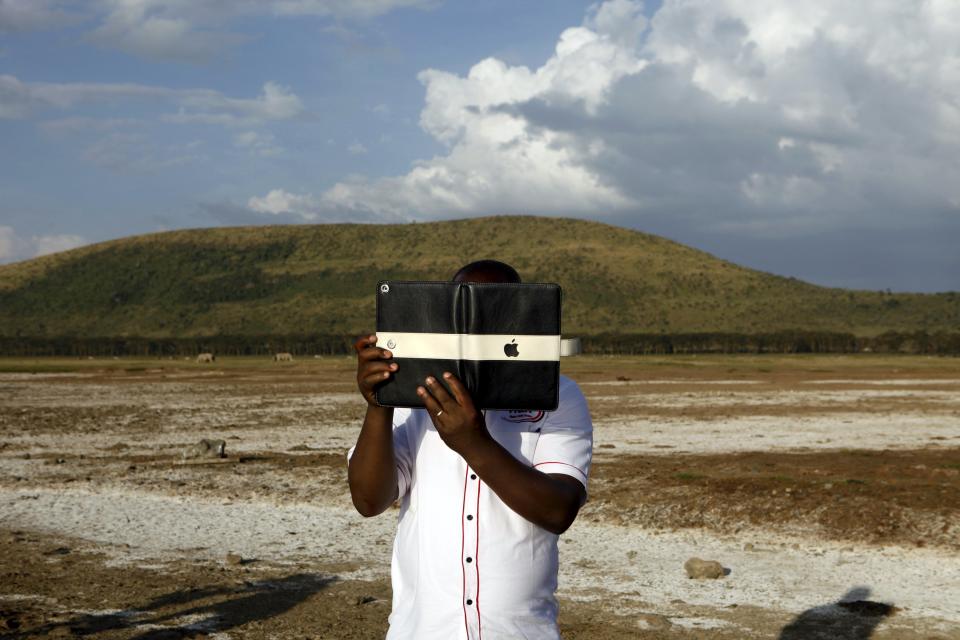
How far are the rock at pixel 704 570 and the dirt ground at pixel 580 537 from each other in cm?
13

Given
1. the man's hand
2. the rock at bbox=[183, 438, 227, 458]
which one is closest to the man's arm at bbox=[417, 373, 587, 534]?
the man's hand

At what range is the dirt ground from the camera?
8.05m

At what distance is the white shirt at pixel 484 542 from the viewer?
2.74m

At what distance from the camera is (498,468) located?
2.54 m

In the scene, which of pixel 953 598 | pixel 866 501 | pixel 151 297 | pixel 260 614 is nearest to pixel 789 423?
pixel 866 501

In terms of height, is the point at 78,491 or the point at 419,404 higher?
the point at 419,404

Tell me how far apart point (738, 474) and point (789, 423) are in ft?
36.1

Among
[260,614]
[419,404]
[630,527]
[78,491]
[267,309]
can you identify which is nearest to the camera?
[419,404]

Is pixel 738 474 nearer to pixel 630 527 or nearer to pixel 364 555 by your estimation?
pixel 630 527

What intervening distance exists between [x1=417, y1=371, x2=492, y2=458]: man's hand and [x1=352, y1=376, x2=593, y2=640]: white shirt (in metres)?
0.34

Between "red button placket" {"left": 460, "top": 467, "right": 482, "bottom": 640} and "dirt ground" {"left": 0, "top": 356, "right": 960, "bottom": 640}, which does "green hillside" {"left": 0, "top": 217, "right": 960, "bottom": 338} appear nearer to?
"dirt ground" {"left": 0, "top": 356, "right": 960, "bottom": 640}

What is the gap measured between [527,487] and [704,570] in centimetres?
740

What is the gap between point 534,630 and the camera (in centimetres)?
278

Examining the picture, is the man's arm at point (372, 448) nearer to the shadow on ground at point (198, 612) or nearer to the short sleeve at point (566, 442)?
the short sleeve at point (566, 442)
